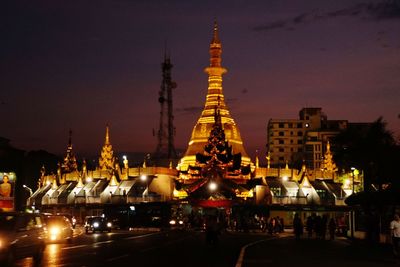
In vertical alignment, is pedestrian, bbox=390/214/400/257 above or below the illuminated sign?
below

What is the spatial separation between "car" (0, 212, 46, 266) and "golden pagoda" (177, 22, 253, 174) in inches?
2760

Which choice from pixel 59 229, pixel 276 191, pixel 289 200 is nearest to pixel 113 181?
pixel 276 191

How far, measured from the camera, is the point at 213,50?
95.3 metres

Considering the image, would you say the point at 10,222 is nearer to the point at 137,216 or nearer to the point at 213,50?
the point at 137,216

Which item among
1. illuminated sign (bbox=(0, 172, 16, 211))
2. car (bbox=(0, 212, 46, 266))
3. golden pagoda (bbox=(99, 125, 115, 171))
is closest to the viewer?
car (bbox=(0, 212, 46, 266))

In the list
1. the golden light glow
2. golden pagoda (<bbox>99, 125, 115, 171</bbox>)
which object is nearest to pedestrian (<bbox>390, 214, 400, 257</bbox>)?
the golden light glow

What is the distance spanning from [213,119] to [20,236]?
7350 cm

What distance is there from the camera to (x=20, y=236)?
→ 20.3 meters

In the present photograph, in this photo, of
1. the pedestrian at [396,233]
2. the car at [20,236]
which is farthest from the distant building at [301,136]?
the car at [20,236]

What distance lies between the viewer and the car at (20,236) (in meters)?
19.4

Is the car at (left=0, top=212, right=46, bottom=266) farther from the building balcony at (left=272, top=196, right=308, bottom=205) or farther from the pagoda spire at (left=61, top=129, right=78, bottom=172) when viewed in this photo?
the pagoda spire at (left=61, top=129, right=78, bottom=172)

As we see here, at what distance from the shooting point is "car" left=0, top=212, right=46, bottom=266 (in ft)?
63.5

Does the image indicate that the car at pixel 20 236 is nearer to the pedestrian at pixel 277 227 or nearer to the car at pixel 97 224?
the car at pixel 97 224

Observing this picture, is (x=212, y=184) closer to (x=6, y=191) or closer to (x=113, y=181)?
(x=113, y=181)
